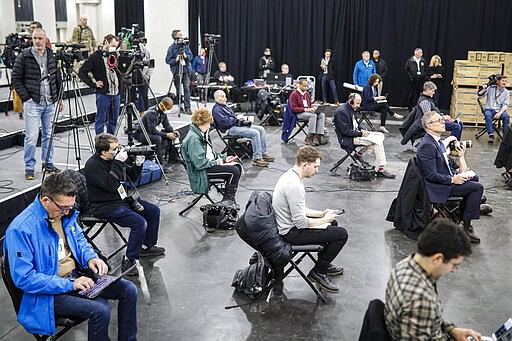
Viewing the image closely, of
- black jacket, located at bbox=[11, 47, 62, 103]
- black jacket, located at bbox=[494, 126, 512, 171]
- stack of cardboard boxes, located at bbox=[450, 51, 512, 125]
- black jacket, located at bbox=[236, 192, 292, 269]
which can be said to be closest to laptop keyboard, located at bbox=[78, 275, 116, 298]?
black jacket, located at bbox=[236, 192, 292, 269]

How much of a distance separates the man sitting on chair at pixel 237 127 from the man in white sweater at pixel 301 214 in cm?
414

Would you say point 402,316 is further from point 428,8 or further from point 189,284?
point 428,8

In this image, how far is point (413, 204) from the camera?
18.4 feet

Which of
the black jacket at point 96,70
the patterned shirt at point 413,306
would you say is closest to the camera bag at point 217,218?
the black jacket at point 96,70

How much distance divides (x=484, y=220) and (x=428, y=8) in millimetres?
9488

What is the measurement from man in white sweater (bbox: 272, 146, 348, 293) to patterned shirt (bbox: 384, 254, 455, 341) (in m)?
1.62

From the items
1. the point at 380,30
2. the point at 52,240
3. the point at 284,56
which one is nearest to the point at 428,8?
the point at 380,30

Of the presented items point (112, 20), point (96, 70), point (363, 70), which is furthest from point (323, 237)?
point (112, 20)

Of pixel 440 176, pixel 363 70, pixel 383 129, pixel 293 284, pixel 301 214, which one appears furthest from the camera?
pixel 363 70

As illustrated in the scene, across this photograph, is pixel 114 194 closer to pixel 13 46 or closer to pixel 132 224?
pixel 132 224

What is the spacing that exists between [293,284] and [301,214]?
27.8 inches

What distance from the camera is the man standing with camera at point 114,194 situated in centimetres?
446

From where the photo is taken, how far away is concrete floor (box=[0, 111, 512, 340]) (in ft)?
12.7

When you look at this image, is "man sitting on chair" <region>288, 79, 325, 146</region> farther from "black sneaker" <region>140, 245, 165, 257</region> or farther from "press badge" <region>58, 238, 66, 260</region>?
"press badge" <region>58, 238, 66, 260</region>
